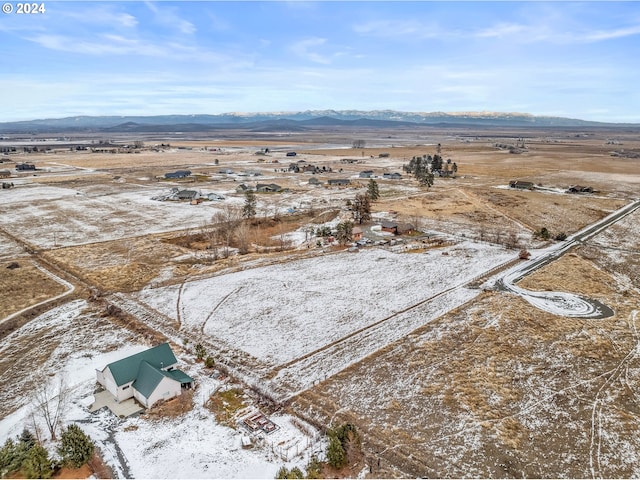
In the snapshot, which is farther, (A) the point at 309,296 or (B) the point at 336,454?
(A) the point at 309,296

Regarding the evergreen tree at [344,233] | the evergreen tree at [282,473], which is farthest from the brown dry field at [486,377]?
the evergreen tree at [344,233]

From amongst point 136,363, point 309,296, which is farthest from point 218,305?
point 136,363

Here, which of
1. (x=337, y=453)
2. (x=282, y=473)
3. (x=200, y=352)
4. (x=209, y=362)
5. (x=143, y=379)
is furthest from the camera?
(x=200, y=352)

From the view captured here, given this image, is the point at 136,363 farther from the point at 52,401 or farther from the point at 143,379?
the point at 52,401

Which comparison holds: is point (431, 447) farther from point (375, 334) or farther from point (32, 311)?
point (32, 311)

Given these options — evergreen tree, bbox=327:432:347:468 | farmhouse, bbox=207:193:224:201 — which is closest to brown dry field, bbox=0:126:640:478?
evergreen tree, bbox=327:432:347:468

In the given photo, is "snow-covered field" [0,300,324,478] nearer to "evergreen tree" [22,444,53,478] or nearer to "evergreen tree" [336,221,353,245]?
"evergreen tree" [22,444,53,478]

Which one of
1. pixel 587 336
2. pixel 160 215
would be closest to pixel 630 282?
pixel 587 336
